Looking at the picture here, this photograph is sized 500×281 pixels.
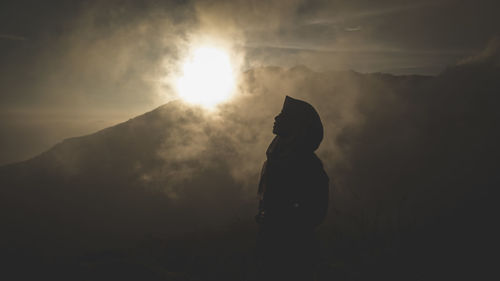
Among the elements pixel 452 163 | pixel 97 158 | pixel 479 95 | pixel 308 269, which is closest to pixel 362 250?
pixel 308 269

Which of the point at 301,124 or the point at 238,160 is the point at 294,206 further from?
the point at 238,160

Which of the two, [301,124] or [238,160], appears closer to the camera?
[301,124]

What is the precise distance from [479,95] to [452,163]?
2670cm

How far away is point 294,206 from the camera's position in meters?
3.43

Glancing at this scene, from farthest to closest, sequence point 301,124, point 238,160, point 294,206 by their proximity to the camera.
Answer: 1. point 238,160
2. point 301,124
3. point 294,206

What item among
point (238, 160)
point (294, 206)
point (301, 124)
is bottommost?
point (294, 206)

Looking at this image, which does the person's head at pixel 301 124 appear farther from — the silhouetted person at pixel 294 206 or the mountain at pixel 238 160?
the mountain at pixel 238 160

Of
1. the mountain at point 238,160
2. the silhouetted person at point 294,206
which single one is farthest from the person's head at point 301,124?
the mountain at point 238,160

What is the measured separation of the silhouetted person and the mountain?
3127 centimetres

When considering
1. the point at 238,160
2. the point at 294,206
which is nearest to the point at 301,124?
the point at 294,206

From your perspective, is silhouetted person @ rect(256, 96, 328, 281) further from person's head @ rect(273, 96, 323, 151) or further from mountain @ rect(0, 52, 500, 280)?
mountain @ rect(0, 52, 500, 280)

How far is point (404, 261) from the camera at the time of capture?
6.96 m

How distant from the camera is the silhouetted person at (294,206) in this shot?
3455 millimetres

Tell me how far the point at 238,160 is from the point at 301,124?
6335cm
